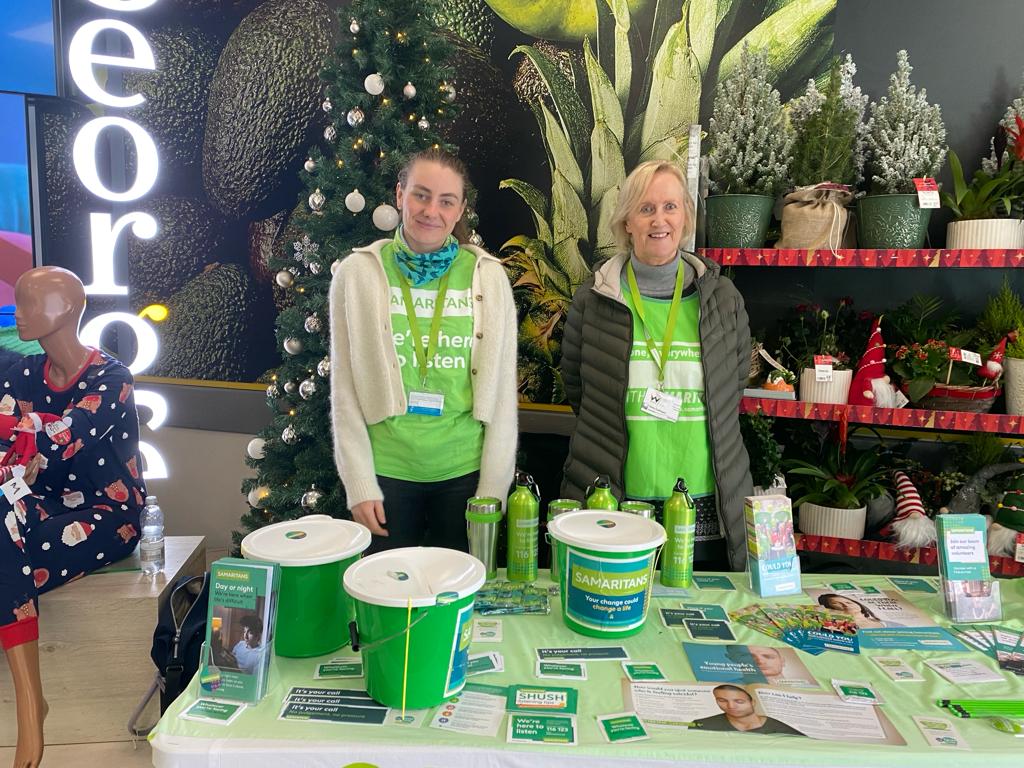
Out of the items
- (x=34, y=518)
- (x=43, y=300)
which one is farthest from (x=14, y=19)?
(x=34, y=518)

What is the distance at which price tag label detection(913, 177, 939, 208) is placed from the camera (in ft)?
7.75

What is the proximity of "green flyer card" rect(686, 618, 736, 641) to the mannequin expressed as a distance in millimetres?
2003

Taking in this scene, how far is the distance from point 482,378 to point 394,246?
46 centimetres

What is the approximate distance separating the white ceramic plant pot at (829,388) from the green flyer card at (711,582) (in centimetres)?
112

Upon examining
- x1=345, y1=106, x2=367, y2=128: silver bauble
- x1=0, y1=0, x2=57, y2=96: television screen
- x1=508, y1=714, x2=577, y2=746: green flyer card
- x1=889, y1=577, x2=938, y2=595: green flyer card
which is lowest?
x1=889, y1=577, x2=938, y2=595: green flyer card

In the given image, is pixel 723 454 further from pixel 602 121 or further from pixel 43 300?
pixel 43 300

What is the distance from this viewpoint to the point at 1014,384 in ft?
7.93

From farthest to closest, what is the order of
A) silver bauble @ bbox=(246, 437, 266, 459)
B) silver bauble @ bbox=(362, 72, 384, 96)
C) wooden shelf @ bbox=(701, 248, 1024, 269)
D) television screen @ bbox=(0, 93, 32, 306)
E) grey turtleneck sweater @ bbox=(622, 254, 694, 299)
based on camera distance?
television screen @ bbox=(0, 93, 32, 306) → silver bauble @ bbox=(246, 437, 266, 459) → silver bauble @ bbox=(362, 72, 384, 96) → wooden shelf @ bbox=(701, 248, 1024, 269) → grey turtleneck sweater @ bbox=(622, 254, 694, 299)

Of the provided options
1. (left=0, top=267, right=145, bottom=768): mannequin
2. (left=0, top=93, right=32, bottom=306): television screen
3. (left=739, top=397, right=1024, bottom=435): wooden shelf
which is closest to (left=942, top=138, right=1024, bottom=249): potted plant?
(left=739, top=397, right=1024, bottom=435): wooden shelf

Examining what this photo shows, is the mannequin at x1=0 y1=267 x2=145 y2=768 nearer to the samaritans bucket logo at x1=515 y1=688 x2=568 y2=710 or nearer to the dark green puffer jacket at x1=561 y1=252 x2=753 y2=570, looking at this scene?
the dark green puffer jacket at x1=561 y1=252 x2=753 y2=570

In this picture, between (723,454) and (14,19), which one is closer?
(723,454)

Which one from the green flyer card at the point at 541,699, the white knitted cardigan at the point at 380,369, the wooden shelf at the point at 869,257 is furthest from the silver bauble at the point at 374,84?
the green flyer card at the point at 541,699

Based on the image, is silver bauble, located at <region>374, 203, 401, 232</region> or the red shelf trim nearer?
the red shelf trim

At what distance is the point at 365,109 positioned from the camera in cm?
300
